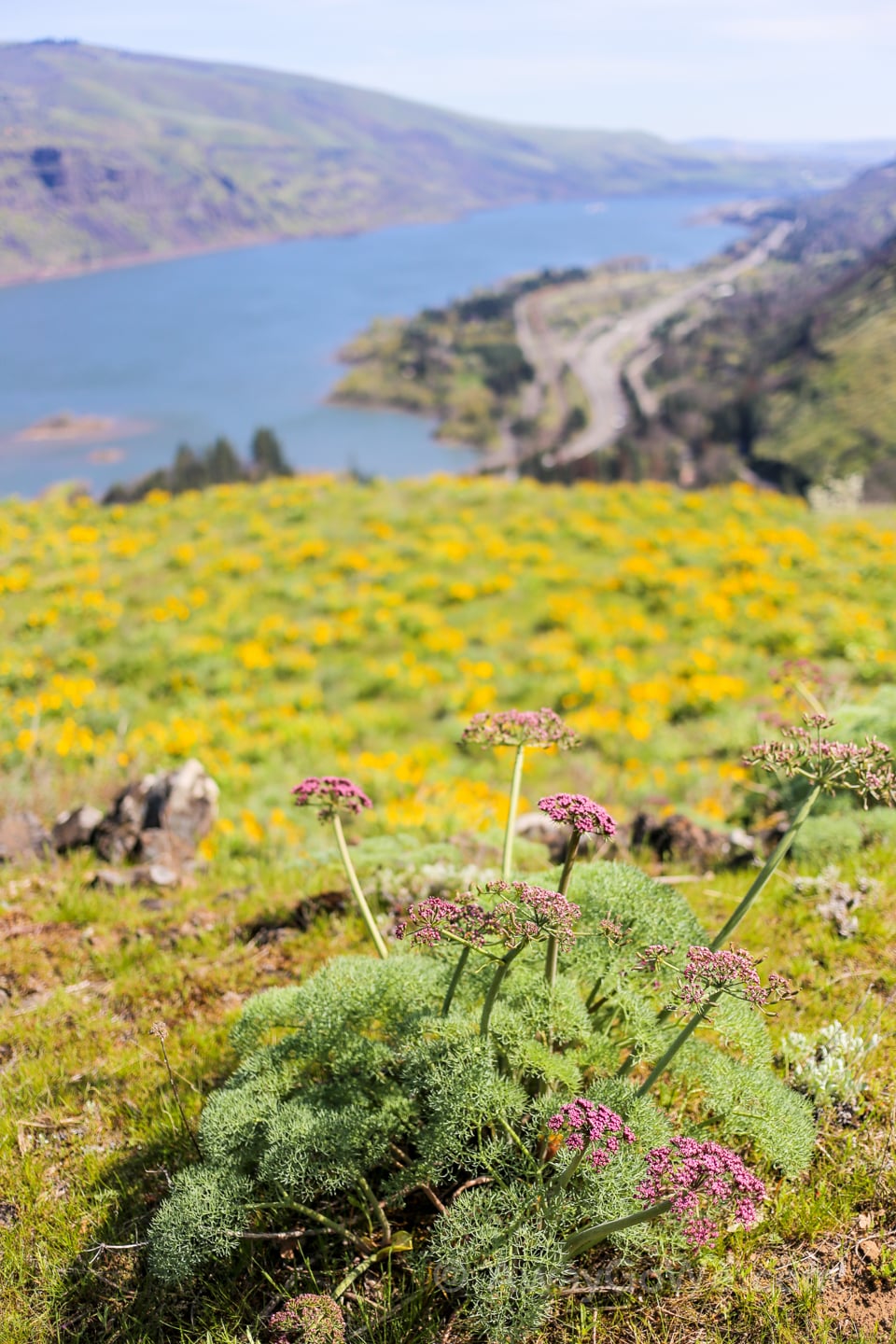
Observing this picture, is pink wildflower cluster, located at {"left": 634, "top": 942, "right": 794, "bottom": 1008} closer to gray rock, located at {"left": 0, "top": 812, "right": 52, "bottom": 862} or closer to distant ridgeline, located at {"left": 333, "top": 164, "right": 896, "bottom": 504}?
gray rock, located at {"left": 0, "top": 812, "right": 52, "bottom": 862}

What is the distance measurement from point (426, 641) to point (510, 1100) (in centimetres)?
905

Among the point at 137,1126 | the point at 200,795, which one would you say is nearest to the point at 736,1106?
the point at 137,1126

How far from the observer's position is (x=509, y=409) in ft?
507

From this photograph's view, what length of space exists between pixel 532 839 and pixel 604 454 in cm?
8727

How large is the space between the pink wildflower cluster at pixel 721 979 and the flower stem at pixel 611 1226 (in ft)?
1.40

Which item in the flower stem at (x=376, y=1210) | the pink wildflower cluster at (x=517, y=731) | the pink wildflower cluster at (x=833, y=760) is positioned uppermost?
the pink wildflower cluster at (x=833, y=760)

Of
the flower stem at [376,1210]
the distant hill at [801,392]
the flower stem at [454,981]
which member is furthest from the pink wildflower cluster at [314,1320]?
the distant hill at [801,392]

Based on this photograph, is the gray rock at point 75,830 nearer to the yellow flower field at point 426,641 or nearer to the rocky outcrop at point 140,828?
the rocky outcrop at point 140,828

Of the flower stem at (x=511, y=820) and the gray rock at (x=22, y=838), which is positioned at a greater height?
the flower stem at (x=511, y=820)

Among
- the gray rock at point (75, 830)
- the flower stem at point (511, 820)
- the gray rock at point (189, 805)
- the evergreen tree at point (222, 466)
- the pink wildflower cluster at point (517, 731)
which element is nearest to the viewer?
the flower stem at point (511, 820)

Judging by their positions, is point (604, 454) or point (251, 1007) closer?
point (251, 1007)

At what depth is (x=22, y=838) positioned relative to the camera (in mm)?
5656

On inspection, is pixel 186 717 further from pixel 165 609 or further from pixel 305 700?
pixel 165 609

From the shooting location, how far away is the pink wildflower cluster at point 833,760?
2025 millimetres
